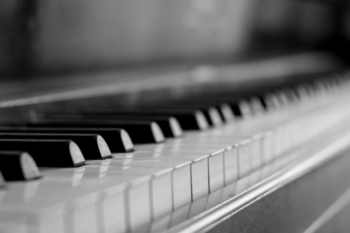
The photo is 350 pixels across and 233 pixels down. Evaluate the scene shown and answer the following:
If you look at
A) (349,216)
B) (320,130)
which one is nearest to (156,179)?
(320,130)

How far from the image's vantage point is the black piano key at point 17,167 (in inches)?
23.7

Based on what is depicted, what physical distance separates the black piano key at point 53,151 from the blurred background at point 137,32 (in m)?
0.43

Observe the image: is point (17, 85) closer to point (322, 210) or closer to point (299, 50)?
point (322, 210)

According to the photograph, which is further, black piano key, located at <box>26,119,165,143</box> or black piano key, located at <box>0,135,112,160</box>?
black piano key, located at <box>26,119,165,143</box>

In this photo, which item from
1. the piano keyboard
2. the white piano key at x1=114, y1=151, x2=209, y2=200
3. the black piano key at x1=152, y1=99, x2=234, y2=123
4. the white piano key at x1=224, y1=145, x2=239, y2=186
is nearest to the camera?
the piano keyboard

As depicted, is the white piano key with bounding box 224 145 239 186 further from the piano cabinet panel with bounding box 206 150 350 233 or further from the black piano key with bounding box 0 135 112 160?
the black piano key with bounding box 0 135 112 160

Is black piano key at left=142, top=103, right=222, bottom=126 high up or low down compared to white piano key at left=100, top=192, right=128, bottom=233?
down

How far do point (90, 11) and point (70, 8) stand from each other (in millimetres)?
103

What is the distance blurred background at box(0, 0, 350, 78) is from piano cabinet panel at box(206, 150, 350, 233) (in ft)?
1.99

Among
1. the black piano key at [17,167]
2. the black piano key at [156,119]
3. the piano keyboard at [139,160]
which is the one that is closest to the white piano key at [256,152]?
the piano keyboard at [139,160]

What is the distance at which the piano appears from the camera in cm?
60

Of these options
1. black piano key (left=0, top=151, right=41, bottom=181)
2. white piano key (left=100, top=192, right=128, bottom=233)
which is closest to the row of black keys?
black piano key (left=0, top=151, right=41, bottom=181)

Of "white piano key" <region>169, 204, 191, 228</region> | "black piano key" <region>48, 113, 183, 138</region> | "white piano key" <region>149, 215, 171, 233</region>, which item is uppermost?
"black piano key" <region>48, 113, 183, 138</region>

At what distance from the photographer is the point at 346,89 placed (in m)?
2.30
